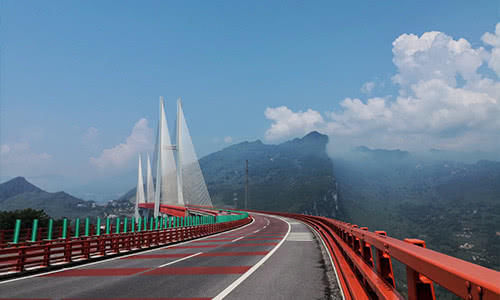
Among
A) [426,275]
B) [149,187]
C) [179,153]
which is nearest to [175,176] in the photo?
[179,153]

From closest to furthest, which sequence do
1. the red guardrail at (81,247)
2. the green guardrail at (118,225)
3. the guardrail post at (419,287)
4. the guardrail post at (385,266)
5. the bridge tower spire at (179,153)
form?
the guardrail post at (419,287), the guardrail post at (385,266), the red guardrail at (81,247), the green guardrail at (118,225), the bridge tower spire at (179,153)

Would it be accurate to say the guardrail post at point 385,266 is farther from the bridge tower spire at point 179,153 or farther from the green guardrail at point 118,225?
the bridge tower spire at point 179,153

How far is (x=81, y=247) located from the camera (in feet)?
50.8

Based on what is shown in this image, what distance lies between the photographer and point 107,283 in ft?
30.5

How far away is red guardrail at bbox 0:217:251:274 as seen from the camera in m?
12.1

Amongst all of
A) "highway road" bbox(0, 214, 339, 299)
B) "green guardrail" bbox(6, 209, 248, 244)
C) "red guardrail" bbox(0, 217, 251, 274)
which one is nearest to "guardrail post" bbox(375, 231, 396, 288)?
"highway road" bbox(0, 214, 339, 299)

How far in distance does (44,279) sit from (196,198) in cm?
4669

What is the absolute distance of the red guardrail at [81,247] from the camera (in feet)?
39.6

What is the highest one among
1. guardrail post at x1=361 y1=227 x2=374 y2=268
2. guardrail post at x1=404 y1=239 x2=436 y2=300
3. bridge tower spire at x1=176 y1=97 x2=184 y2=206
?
bridge tower spire at x1=176 y1=97 x2=184 y2=206

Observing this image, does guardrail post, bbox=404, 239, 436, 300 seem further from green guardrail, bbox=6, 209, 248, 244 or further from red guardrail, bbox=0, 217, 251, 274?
green guardrail, bbox=6, 209, 248, 244

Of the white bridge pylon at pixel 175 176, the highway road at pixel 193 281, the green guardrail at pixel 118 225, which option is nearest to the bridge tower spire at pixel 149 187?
the white bridge pylon at pixel 175 176

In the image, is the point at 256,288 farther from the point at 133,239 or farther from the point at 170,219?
the point at 170,219

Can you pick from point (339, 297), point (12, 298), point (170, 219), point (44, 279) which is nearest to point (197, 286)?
point (339, 297)

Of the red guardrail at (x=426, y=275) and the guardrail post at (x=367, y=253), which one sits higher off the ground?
the red guardrail at (x=426, y=275)
